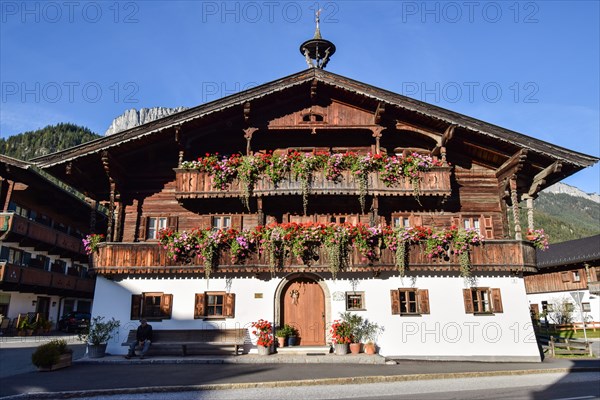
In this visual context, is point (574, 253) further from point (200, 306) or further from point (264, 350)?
point (200, 306)

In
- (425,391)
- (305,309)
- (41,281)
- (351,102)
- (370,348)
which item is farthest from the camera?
(41,281)

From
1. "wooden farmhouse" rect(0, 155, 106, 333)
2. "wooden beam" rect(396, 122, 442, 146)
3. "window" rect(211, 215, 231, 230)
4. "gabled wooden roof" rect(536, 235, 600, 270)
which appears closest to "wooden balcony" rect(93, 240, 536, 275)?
"window" rect(211, 215, 231, 230)

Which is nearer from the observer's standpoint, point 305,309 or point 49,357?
point 49,357

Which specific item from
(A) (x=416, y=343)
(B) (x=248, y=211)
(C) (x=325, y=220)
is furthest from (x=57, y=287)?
(A) (x=416, y=343)

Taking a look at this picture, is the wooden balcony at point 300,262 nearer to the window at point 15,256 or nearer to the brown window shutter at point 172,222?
the brown window shutter at point 172,222

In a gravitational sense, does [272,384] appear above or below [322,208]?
below

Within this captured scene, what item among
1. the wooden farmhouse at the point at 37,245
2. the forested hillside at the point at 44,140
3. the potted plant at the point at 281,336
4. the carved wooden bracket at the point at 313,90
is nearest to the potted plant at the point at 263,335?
the potted plant at the point at 281,336

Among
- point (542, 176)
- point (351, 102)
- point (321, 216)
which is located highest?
point (351, 102)

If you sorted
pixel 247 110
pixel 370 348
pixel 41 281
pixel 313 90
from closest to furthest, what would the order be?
pixel 370 348
pixel 247 110
pixel 313 90
pixel 41 281

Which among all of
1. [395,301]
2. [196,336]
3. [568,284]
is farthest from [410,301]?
[568,284]

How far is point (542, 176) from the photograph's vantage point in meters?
19.4

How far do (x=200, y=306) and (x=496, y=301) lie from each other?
11.2 m

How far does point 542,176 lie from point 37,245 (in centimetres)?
2936

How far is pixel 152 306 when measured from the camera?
17.6 m
